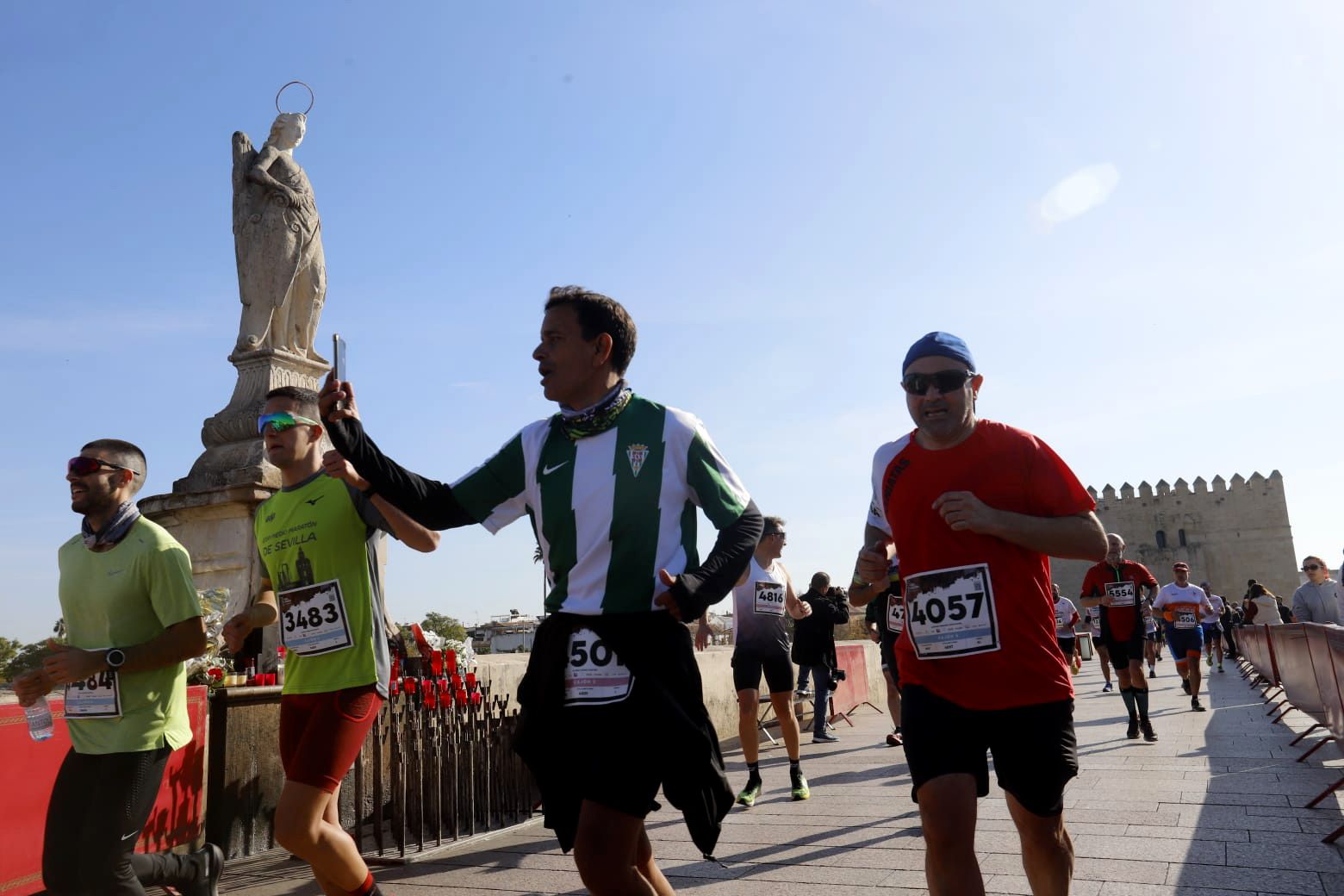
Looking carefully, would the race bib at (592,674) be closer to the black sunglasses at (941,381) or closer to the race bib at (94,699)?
the black sunglasses at (941,381)

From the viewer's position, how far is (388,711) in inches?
261

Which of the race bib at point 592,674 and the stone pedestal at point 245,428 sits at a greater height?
the stone pedestal at point 245,428

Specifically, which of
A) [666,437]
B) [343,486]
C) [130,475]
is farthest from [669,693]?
[130,475]

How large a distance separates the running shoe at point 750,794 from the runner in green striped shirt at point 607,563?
463 centimetres

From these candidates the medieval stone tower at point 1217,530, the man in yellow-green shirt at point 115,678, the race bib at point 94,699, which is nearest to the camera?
the man in yellow-green shirt at point 115,678

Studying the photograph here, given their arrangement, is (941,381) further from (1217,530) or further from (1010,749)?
(1217,530)

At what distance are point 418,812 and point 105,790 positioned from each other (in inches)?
107

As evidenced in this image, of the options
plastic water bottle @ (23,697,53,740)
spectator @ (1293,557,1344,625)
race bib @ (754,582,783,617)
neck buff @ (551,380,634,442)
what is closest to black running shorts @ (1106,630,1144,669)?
spectator @ (1293,557,1344,625)

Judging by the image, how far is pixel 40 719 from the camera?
4.13 m

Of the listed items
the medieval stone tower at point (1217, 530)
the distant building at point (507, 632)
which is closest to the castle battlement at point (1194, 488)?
the medieval stone tower at point (1217, 530)

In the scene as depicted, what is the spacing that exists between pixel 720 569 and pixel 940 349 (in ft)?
3.71

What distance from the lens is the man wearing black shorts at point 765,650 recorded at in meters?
7.91

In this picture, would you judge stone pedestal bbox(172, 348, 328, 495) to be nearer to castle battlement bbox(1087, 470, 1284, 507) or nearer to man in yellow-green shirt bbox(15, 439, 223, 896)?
man in yellow-green shirt bbox(15, 439, 223, 896)

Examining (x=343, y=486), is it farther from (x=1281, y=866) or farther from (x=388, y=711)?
(x=1281, y=866)
